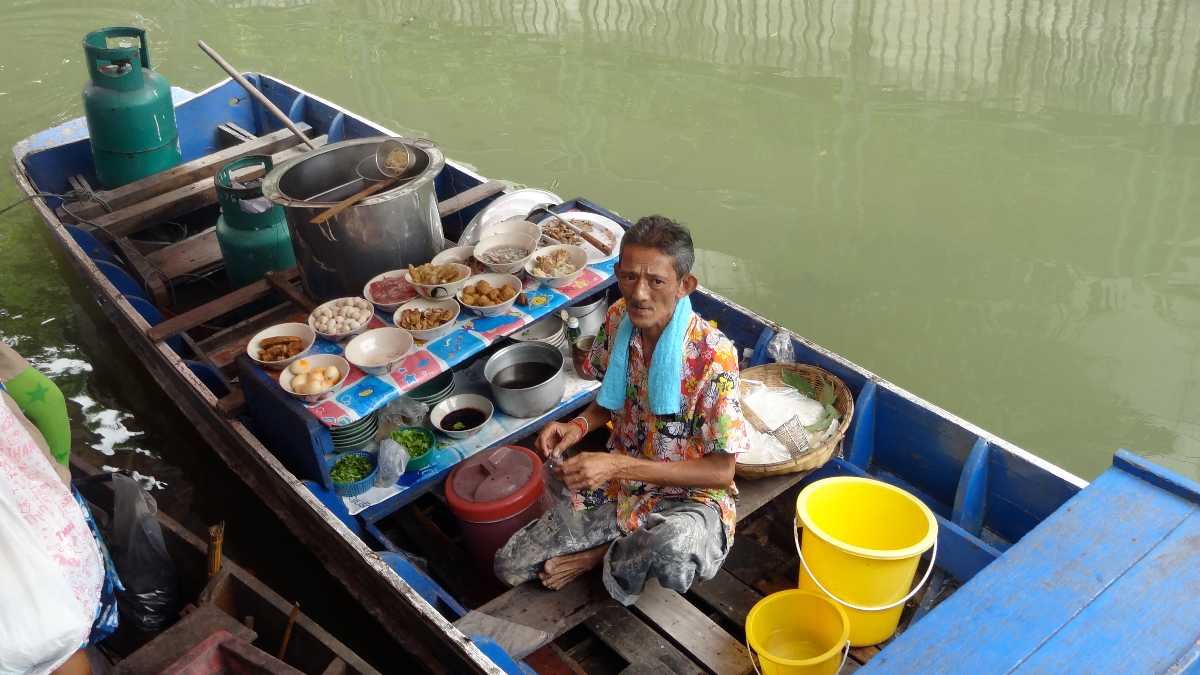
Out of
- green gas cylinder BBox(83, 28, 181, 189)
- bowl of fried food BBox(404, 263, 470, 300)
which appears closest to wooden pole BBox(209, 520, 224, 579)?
bowl of fried food BBox(404, 263, 470, 300)

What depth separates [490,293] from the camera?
430 centimetres

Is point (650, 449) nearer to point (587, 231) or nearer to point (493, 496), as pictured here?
point (493, 496)

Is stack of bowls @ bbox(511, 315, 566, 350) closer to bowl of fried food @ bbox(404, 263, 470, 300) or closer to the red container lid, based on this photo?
bowl of fried food @ bbox(404, 263, 470, 300)

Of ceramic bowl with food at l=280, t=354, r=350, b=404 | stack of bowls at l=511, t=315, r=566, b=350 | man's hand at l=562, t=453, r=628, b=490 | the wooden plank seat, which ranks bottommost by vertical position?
the wooden plank seat

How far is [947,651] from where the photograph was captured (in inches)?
105

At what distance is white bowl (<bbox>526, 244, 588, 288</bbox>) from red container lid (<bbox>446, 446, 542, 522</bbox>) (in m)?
0.86

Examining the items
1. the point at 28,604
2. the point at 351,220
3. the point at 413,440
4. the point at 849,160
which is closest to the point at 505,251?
the point at 351,220

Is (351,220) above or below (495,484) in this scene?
above

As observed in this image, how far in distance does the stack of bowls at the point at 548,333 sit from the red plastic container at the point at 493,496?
956 millimetres

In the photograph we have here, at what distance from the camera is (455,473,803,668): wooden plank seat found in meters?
3.39

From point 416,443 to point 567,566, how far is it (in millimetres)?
1116

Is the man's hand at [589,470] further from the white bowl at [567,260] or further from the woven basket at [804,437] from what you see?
the white bowl at [567,260]

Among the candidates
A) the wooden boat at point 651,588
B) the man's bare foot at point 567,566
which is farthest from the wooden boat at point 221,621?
the man's bare foot at point 567,566

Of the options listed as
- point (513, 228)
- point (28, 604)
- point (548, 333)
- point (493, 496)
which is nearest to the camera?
point (28, 604)
